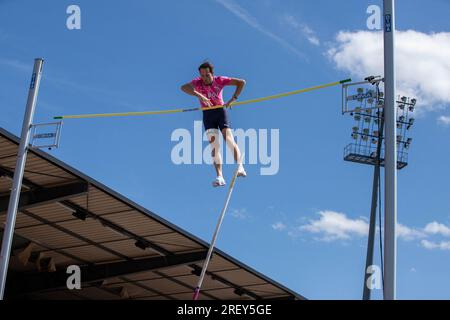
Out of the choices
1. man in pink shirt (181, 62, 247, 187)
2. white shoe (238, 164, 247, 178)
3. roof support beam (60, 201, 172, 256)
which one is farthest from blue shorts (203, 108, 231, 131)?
roof support beam (60, 201, 172, 256)

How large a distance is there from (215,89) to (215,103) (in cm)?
17

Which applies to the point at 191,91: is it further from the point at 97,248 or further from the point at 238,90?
the point at 97,248

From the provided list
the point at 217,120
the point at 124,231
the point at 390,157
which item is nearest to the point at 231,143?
the point at 217,120

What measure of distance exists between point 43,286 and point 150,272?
3142 mm

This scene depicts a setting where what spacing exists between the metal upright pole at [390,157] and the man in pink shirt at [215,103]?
1907 mm

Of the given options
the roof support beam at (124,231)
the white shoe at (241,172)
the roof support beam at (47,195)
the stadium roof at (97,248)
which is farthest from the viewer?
the roof support beam at (124,231)

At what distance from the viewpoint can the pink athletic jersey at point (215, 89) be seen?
30.9ft

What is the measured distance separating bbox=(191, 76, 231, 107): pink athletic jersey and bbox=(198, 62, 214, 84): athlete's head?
0.33 ft

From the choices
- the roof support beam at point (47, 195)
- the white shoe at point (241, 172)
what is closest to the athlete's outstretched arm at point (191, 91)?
the white shoe at point (241, 172)

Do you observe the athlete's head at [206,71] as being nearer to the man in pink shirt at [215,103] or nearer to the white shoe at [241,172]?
the man in pink shirt at [215,103]

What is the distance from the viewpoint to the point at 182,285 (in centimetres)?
2267

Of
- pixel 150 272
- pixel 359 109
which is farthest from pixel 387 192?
pixel 150 272

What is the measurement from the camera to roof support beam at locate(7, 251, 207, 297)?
19959 mm

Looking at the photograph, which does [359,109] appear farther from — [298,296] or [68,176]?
[298,296]
